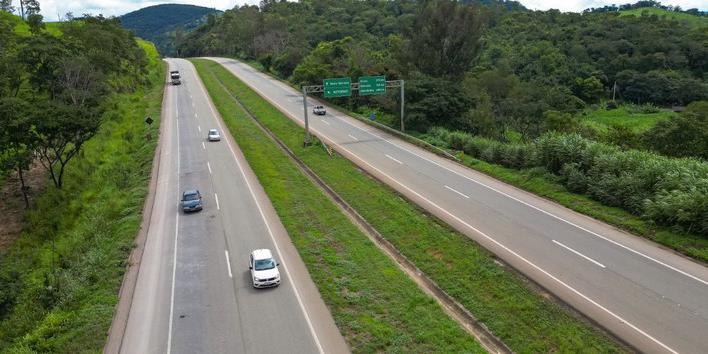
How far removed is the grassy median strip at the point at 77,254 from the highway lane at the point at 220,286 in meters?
1.44

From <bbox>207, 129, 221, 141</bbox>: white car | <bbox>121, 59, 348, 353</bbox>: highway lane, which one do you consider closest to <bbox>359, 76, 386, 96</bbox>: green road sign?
<bbox>207, 129, 221, 141</bbox>: white car

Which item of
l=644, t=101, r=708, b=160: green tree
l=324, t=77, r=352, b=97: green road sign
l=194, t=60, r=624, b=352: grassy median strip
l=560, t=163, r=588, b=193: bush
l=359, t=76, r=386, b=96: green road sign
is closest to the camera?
Result: l=194, t=60, r=624, b=352: grassy median strip

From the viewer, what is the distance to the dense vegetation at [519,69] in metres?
38.9

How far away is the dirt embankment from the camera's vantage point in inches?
1417

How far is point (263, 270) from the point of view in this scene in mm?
22172

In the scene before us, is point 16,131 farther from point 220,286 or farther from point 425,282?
point 425,282

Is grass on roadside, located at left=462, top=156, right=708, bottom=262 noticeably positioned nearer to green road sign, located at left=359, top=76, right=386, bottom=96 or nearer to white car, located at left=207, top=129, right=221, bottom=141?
green road sign, located at left=359, top=76, right=386, bottom=96

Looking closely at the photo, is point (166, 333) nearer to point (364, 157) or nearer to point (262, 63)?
point (364, 157)

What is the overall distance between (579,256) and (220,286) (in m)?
17.3

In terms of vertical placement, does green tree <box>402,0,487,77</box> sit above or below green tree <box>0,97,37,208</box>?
above

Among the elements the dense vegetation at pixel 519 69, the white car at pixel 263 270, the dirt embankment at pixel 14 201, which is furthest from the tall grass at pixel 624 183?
the dirt embankment at pixel 14 201

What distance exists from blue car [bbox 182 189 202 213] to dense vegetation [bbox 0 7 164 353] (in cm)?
311

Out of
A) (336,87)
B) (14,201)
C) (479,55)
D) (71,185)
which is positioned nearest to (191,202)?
(71,185)

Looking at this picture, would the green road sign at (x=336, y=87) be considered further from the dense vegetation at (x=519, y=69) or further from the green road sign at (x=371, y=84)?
the dense vegetation at (x=519, y=69)
